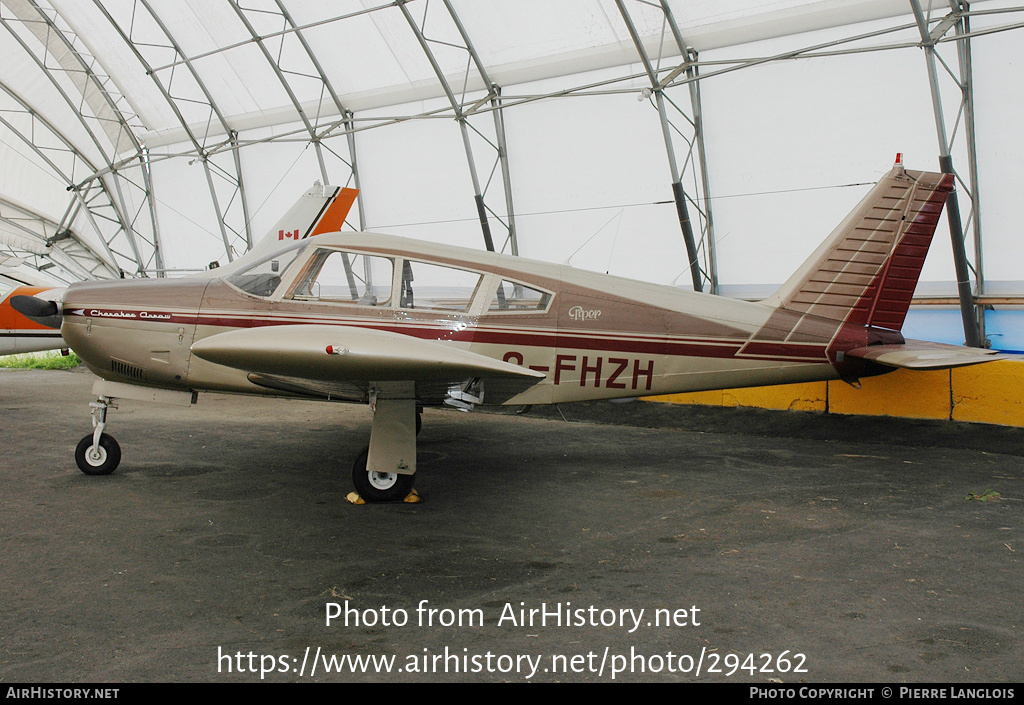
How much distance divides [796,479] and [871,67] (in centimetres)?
655

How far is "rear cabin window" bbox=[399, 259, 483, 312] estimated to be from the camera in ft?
20.1

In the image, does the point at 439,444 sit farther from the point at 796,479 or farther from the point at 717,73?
Answer: the point at 717,73

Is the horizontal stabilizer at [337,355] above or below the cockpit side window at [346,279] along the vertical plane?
below

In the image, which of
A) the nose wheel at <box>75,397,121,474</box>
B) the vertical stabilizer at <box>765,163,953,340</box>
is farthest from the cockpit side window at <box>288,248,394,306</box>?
the vertical stabilizer at <box>765,163,953,340</box>

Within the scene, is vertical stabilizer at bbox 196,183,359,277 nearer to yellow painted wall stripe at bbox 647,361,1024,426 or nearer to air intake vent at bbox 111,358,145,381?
air intake vent at bbox 111,358,145,381

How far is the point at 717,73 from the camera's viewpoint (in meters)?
10.7

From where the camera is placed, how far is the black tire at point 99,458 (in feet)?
21.1

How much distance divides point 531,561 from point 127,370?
401 cm

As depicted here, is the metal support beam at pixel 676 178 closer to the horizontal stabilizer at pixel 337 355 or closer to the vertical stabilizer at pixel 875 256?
the vertical stabilizer at pixel 875 256

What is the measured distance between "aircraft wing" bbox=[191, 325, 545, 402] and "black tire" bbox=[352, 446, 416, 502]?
48.9 inches

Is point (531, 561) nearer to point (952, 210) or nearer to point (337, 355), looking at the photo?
point (337, 355)

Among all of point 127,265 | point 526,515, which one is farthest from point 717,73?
point 127,265

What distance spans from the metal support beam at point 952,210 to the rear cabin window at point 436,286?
Result: 5963 millimetres

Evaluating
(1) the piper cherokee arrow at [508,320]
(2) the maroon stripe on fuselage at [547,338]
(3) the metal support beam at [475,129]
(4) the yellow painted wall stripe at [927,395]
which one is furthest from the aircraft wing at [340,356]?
(3) the metal support beam at [475,129]
